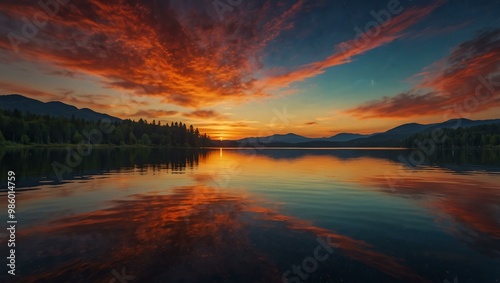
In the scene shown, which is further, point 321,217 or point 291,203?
point 291,203

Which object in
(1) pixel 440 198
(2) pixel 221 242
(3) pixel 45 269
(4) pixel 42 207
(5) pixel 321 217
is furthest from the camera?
(1) pixel 440 198

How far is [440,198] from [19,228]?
131ft

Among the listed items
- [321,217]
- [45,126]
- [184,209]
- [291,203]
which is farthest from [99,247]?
[45,126]

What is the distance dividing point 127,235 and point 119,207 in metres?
8.94

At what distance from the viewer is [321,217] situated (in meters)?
21.5

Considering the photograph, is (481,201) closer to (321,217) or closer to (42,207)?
(321,217)

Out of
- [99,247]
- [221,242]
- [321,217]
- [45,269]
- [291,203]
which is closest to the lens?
[45,269]

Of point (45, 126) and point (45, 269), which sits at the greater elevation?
point (45, 126)

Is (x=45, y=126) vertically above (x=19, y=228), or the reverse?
(x=45, y=126)

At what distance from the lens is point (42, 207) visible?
23344 mm

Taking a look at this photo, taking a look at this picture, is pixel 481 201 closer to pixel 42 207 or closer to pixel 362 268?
pixel 362 268

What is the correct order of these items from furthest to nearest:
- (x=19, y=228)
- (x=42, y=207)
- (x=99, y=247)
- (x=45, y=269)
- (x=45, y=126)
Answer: (x=45, y=126) → (x=42, y=207) → (x=19, y=228) → (x=99, y=247) → (x=45, y=269)

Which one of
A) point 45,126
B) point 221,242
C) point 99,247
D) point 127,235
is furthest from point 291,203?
point 45,126

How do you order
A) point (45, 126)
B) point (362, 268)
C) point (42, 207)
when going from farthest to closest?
1. point (45, 126)
2. point (42, 207)
3. point (362, 268)
